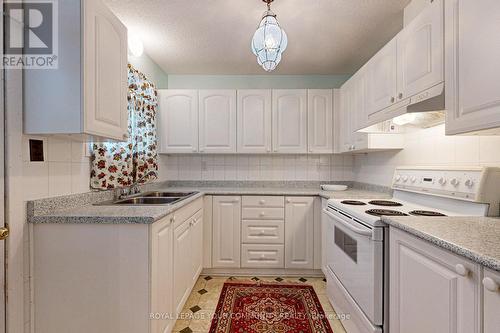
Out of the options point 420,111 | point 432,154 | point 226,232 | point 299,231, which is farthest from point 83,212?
point 432,154

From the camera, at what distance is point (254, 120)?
9.40 feet

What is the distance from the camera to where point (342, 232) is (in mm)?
1796

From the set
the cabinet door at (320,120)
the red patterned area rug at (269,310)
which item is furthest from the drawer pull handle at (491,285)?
the cabinet door at (320,120)

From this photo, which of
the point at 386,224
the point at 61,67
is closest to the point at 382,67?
the point at 386,224

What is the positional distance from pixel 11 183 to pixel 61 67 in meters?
0.61

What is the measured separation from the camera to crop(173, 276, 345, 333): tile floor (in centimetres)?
179

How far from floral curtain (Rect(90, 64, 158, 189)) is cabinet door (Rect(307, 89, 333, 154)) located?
175 cm

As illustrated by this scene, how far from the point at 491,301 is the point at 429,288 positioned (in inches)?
10.7

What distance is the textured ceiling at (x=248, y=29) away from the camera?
181cm

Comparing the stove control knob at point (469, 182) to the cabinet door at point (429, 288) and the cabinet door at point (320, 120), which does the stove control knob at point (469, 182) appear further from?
the cabinet door at point (320, 120)

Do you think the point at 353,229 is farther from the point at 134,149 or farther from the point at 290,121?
the point at 134,149

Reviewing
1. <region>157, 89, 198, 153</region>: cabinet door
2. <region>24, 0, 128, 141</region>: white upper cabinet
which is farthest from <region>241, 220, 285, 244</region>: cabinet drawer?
<region>24, 0, 128, 141</region>: white upper cabinet

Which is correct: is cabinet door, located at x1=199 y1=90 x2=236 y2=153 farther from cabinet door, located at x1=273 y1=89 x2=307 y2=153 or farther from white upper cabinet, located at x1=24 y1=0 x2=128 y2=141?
white upper cabinet, located at x1=24 y1=0 x2=128 y2=141

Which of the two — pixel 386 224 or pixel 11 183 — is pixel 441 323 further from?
pixel 11 183
